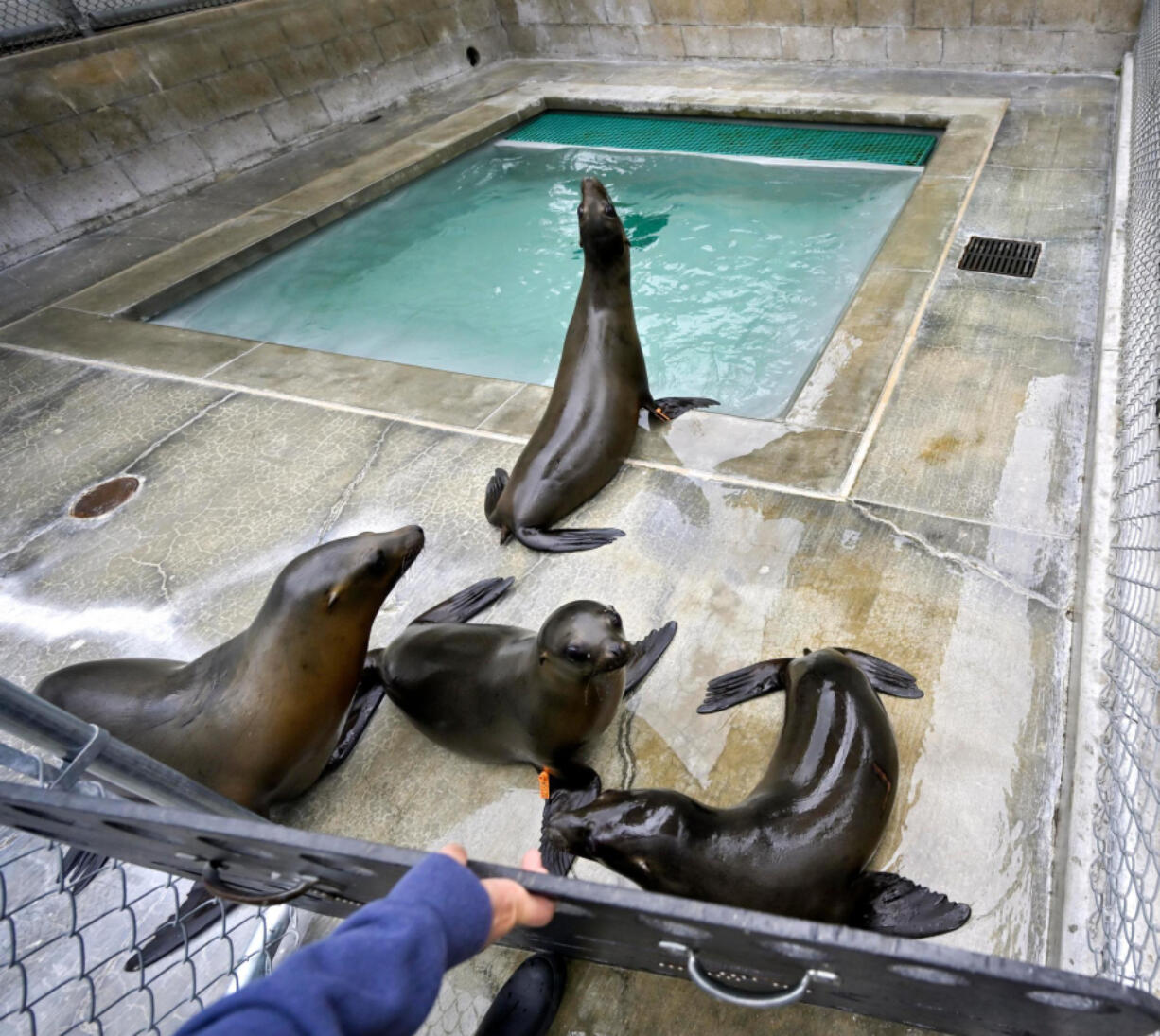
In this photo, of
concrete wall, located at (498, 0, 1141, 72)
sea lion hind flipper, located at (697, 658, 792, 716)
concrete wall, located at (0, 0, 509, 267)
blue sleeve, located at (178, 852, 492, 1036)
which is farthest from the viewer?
concrete wall, located at (498, 0, 1141, 72)

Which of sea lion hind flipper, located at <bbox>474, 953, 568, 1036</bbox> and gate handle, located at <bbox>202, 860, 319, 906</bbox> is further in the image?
sea lion hind flipper, located at <bbox>474, 953, 568, 1036</bbox>

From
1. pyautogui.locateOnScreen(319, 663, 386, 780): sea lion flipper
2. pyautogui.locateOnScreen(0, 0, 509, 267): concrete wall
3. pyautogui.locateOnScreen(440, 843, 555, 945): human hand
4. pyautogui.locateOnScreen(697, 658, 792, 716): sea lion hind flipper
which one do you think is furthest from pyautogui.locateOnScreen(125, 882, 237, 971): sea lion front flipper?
pyautogui.locateOnScreen(0, 0, 509, 267): concrete wall

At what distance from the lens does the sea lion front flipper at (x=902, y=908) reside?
177cm

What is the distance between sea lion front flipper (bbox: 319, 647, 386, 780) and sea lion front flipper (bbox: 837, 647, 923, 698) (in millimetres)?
1503

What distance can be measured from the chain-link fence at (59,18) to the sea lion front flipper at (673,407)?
6767 millimetres

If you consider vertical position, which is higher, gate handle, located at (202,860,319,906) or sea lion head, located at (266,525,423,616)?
gate handle, located at (202,860,319,906)

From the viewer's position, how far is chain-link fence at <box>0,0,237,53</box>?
21.3 feet

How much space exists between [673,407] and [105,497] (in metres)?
2.77

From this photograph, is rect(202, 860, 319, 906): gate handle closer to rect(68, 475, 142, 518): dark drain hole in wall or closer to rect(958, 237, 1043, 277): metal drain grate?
rect(68, 475, 142, 518): dark drain hole in wall

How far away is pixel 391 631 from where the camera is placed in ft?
9.12

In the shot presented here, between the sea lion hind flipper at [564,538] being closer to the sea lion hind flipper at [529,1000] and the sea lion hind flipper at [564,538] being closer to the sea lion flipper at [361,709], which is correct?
the sea lion flipper at [361,709]

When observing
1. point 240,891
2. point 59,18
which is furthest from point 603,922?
point 59,18

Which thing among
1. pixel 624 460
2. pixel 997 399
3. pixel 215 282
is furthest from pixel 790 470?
pixel 215 282

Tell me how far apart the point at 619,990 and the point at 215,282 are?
228 inches
